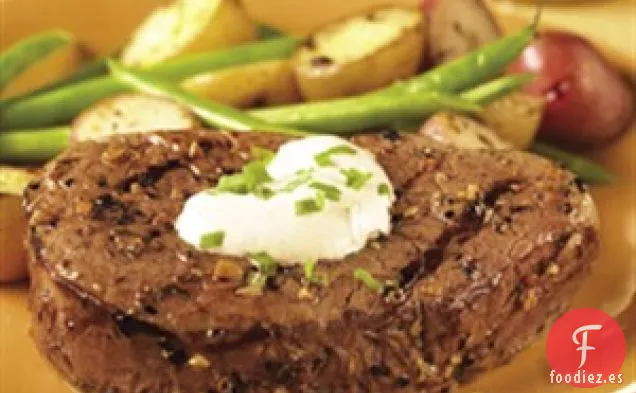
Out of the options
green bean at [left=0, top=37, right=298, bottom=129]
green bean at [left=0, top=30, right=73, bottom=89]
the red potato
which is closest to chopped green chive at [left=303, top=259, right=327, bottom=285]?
green bean at [left=0, top=37, right=298, bottom=129]

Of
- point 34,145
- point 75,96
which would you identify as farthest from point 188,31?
point 34,145

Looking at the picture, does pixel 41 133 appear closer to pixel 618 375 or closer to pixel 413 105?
pixel 413 105

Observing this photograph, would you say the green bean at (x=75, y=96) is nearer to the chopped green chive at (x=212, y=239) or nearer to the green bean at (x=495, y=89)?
the green bean at (x=495, y=89)

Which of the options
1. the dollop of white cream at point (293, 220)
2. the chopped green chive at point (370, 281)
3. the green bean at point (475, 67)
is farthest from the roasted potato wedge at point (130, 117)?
the chopped green chive at point (370, 281)

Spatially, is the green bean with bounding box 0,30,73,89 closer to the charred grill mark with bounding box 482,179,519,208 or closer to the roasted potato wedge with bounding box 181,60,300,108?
the roasted potato wedge with bounding box 181,60,300,108

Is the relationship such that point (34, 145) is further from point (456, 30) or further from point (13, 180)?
point (456, 30)

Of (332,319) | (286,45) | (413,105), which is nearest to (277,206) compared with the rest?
(332,319)
